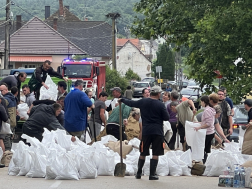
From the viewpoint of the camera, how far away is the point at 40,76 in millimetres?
17578

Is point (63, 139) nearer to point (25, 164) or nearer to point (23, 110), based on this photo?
point (25, 164)

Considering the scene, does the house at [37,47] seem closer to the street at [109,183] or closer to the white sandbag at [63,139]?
the white sandbag at [63,139]

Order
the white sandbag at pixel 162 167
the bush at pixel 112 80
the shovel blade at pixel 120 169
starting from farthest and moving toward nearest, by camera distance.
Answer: the bush at pixel 112 80 < the white sandbag at pixel 162 167 < the shovel blade at pixel 120 169

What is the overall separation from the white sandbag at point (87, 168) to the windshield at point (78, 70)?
24.1 meters

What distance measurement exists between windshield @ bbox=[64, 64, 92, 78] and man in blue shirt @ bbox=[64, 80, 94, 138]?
21511 millimetres

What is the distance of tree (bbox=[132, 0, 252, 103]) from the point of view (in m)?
10.1

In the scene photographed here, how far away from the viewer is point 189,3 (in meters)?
11.8

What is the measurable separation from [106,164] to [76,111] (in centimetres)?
226

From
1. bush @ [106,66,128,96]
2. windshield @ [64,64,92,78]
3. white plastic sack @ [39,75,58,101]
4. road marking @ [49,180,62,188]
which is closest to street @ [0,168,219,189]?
road marking @ [49,180,62,188]

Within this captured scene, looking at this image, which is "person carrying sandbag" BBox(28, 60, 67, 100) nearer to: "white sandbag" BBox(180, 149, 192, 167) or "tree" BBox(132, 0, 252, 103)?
"tree" BBox(132, 0, 252, 103)

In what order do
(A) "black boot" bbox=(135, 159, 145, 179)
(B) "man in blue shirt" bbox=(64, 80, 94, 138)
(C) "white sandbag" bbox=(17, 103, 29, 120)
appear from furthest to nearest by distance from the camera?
(C) "white sandbag" bbox=(17, 103, 29, 120) < (B) "man in blue shirt" bbox=(64, 80, 94, 138) < (A) "black boot" bbox=(135, 159, 145, 179)

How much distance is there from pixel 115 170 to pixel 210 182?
1.77 meters

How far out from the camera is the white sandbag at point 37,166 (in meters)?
11.7

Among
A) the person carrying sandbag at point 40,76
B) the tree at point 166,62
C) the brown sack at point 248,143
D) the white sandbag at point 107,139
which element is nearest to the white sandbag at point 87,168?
the white sandbag at point 107,139
